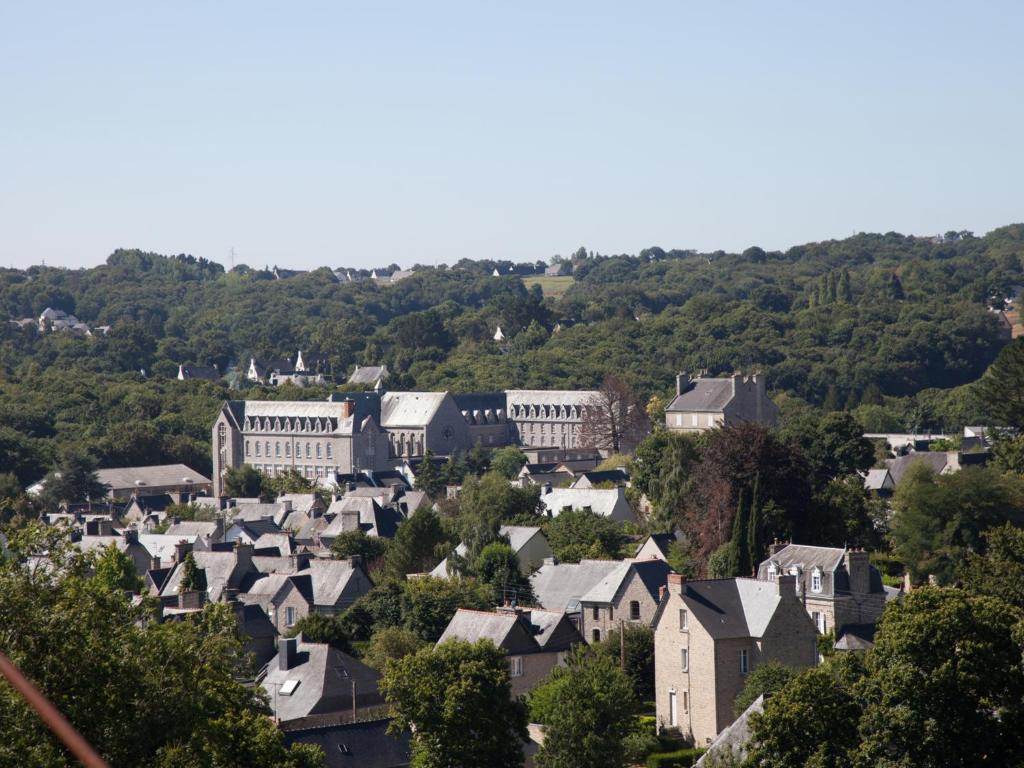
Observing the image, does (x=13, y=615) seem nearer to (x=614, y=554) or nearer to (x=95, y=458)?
(x=614, y=554)

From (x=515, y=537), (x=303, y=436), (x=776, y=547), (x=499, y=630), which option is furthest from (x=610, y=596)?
(x=303, y=436)

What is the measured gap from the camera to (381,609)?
4797 cm

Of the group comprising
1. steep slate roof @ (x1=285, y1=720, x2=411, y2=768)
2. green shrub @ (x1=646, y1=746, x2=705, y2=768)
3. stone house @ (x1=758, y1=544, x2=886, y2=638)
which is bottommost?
green shrub @ (x1=646, y1=746, x2=705, y2=768)

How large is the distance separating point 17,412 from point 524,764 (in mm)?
79450

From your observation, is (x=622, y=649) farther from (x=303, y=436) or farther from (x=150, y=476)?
(x=303, y=436)

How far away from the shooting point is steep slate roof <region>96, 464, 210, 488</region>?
9319 cm

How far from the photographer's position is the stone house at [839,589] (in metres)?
42.5

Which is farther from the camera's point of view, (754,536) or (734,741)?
(754,536)

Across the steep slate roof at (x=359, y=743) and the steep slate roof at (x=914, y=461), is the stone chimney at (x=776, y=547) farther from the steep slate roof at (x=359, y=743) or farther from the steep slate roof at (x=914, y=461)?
the steep slate roof at (x=914, y=461)

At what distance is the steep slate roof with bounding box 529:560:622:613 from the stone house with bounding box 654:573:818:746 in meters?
7.40

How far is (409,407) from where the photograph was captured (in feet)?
359

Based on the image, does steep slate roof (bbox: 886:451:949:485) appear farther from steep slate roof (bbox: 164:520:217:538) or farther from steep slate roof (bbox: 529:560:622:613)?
steep slate roof (bbox: 164:520:217:538)

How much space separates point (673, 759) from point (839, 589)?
7.68 meters

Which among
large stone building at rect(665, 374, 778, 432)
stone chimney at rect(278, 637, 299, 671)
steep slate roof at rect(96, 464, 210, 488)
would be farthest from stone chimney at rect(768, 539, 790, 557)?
steep slate roof at rect(96, 464, 210, 488)
